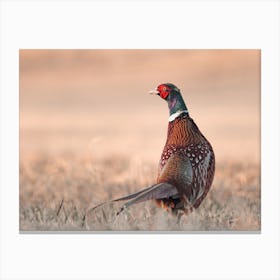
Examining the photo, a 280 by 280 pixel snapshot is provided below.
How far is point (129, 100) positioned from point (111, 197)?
0.64m

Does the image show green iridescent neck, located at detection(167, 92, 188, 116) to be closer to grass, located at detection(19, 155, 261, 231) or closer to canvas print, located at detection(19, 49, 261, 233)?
canvas print, located at detection(19, 49, 261, 233)

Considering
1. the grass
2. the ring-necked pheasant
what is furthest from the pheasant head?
the grass

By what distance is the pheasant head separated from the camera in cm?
545

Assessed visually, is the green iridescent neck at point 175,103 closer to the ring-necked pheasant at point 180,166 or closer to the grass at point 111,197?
the ring-necked pheasant at point 180,166

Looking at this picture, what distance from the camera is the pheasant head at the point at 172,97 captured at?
5.45 m

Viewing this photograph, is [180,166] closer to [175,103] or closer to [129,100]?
[175,103]

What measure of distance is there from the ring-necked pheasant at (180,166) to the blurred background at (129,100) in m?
0.05

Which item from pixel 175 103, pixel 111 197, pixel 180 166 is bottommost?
pixel 111 197

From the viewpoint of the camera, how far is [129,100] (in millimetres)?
5445

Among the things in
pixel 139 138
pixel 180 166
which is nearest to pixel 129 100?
pixel 139 138

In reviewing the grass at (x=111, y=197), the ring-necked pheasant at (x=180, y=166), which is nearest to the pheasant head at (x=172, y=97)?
the ring-necked pheasant at (x=180, y=166)
